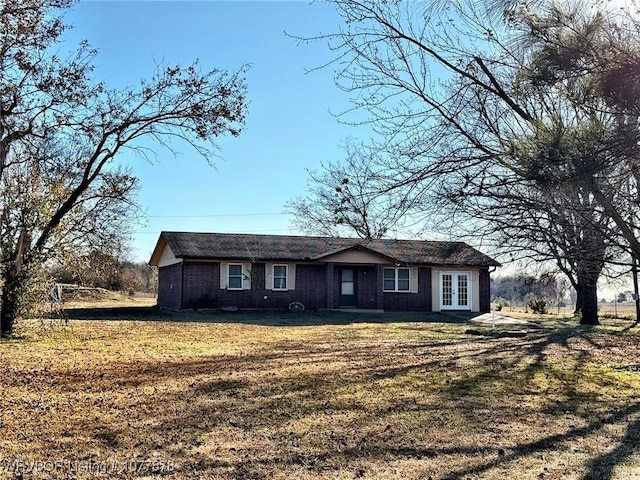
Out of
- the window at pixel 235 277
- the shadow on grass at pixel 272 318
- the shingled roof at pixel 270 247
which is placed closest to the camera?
the shadow on grass at pixel 272 318

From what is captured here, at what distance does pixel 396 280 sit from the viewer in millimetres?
24812

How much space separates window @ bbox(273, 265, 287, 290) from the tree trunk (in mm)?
13007

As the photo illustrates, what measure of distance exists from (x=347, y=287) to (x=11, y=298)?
15477mm

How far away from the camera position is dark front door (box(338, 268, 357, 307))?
2466 cm

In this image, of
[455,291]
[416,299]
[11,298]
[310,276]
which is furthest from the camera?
[455,291]

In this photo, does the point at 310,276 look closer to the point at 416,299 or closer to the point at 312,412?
the point at 416,299

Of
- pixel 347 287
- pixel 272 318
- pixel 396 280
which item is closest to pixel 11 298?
pixel 272 318

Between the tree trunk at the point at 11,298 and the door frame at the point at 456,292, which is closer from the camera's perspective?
the tree trunk at the point at 11,298

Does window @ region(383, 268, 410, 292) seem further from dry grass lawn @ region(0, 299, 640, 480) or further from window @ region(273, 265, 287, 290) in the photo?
dry grass lawn @ region(0, 299, 640, 480)

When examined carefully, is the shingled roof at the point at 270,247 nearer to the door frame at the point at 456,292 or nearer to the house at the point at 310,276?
the house at the point at 310,276

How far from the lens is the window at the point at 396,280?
81.1 ft

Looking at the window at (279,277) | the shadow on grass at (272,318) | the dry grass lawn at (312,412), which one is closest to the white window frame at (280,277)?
the window at (279,277)

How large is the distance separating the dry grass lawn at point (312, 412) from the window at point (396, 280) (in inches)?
535

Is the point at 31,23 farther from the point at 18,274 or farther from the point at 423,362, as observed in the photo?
the point at 423,362
